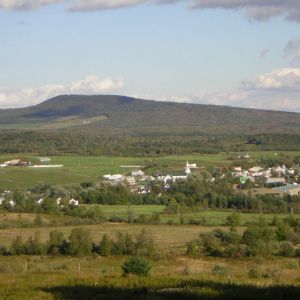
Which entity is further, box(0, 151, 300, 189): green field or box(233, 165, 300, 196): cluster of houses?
box(0, 151, 300, 189): green field

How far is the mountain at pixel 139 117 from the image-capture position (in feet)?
491

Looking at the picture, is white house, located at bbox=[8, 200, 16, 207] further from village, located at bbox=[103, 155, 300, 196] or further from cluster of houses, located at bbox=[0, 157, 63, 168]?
cluster of houses, located at bbox=[0, 157, 63, 168]

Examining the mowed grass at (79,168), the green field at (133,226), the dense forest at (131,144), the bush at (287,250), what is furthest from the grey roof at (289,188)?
the dense forest at (131,144)

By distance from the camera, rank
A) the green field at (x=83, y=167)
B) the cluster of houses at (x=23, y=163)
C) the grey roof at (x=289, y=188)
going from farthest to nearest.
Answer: the cluster of houses at (x=23, y=163) < the green field at (x=83, y=167) < the grey roof at (x=289, y=188)

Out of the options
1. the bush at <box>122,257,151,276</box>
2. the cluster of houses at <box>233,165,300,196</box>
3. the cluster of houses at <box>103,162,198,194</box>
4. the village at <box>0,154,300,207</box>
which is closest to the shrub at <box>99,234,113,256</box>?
the bush at <box>122,257,151,276</box>

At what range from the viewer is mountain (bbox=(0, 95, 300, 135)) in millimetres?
149625

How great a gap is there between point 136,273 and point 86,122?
147167 millimetres

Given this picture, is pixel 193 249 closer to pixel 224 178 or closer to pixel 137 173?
pixel 224 178

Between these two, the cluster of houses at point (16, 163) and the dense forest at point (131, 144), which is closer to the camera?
the cluster of houses at point (16, 163)

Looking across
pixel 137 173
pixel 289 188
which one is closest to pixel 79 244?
pixel 289 188

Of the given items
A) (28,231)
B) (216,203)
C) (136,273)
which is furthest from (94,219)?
(136,273)

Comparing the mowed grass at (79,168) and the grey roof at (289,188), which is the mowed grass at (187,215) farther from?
the mowed grass at (79,168)

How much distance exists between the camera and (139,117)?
164250mm

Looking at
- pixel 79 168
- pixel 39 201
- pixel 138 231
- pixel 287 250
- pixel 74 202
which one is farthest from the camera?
pixel 79 168
